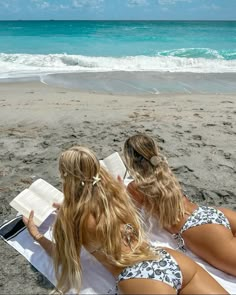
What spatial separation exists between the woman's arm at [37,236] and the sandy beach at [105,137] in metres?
0.22

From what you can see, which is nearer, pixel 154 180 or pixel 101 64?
pixel 154 180

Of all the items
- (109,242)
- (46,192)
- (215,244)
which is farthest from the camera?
(46,192)

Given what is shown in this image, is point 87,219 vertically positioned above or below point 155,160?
below

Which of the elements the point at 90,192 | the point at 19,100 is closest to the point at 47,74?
the point at 19,100

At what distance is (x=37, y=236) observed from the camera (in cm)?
290

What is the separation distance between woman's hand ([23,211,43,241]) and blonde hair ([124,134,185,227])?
906mm

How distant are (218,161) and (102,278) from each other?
2.67 m

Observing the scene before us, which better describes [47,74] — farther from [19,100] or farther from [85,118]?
[85,118]

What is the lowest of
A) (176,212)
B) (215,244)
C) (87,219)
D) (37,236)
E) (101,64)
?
(101,64)

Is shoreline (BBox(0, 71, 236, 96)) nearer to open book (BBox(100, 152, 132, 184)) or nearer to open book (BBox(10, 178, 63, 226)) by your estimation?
open book (BBox(100, 152, 132, 184))

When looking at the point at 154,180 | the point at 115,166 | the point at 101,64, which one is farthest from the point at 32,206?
the point at 101,64

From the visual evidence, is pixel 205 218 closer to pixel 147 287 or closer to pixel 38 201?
pixel 147 287

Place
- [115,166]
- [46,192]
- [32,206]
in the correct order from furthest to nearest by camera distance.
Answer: [115,166]
[46,192]
[32,206]

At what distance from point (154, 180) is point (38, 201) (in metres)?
1.19
